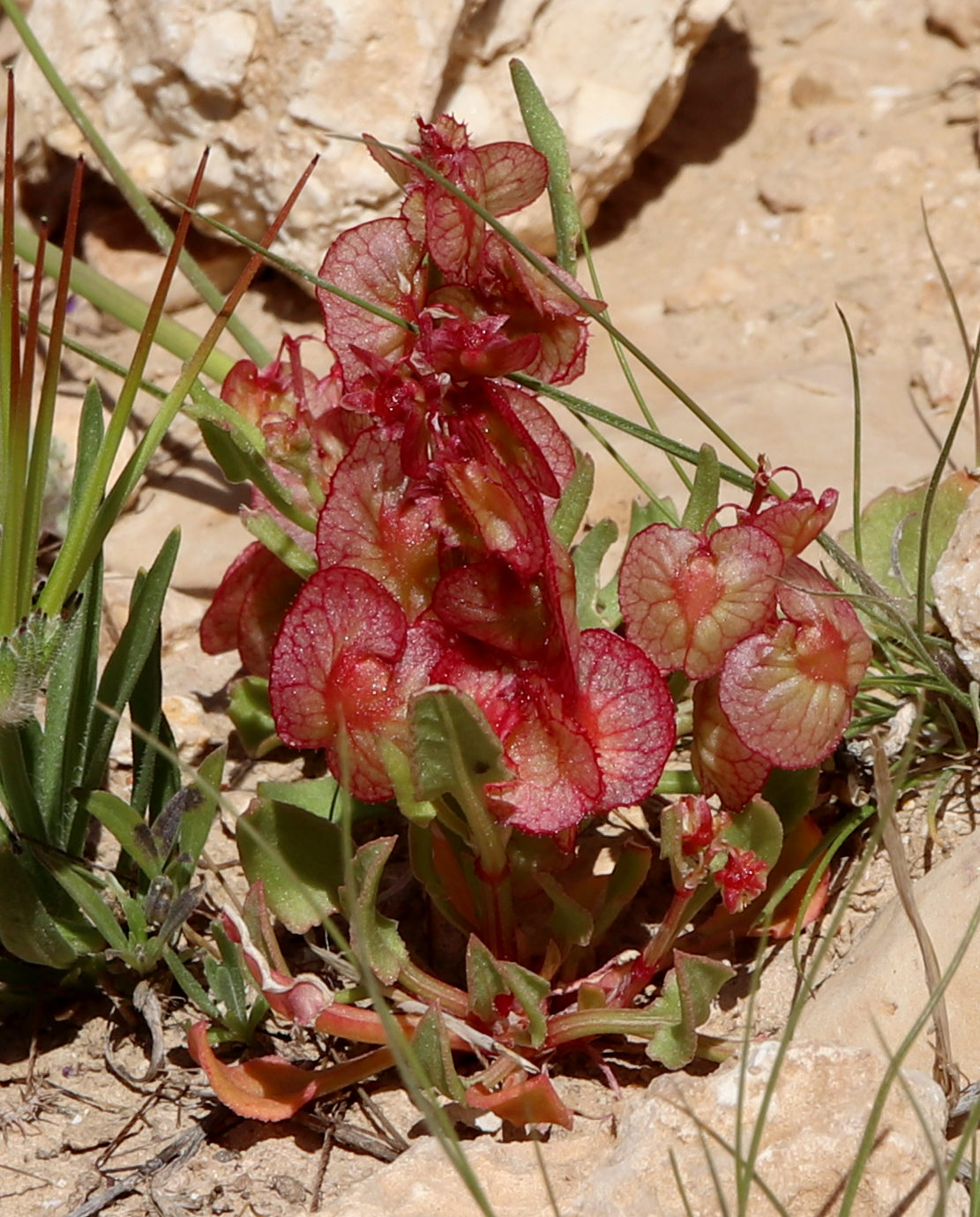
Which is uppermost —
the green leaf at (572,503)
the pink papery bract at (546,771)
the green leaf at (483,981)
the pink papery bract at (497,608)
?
the green leaf at (572,503)

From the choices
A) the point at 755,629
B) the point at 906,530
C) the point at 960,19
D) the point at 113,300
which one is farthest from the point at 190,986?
the point at 960,19

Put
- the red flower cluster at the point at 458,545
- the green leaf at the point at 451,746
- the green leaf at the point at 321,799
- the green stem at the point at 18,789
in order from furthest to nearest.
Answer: the green leaf at the point at 321,799 < the green stem at the point at 18,789 < the red flower cluster at the point at 458,545 < the green leaf at the point at 451,746

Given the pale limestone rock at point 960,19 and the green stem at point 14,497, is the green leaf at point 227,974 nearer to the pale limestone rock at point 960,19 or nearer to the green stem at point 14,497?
the green stem at point 14,497

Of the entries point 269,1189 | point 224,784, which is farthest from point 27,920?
point 224,784

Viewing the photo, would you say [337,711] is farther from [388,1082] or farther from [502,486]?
[388,1082]

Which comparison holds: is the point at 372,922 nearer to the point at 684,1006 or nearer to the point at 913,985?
the point at 684,1006

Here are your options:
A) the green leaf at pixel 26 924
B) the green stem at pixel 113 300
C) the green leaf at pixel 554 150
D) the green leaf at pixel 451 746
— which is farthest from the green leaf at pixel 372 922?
the green stem at pixel 113 300
